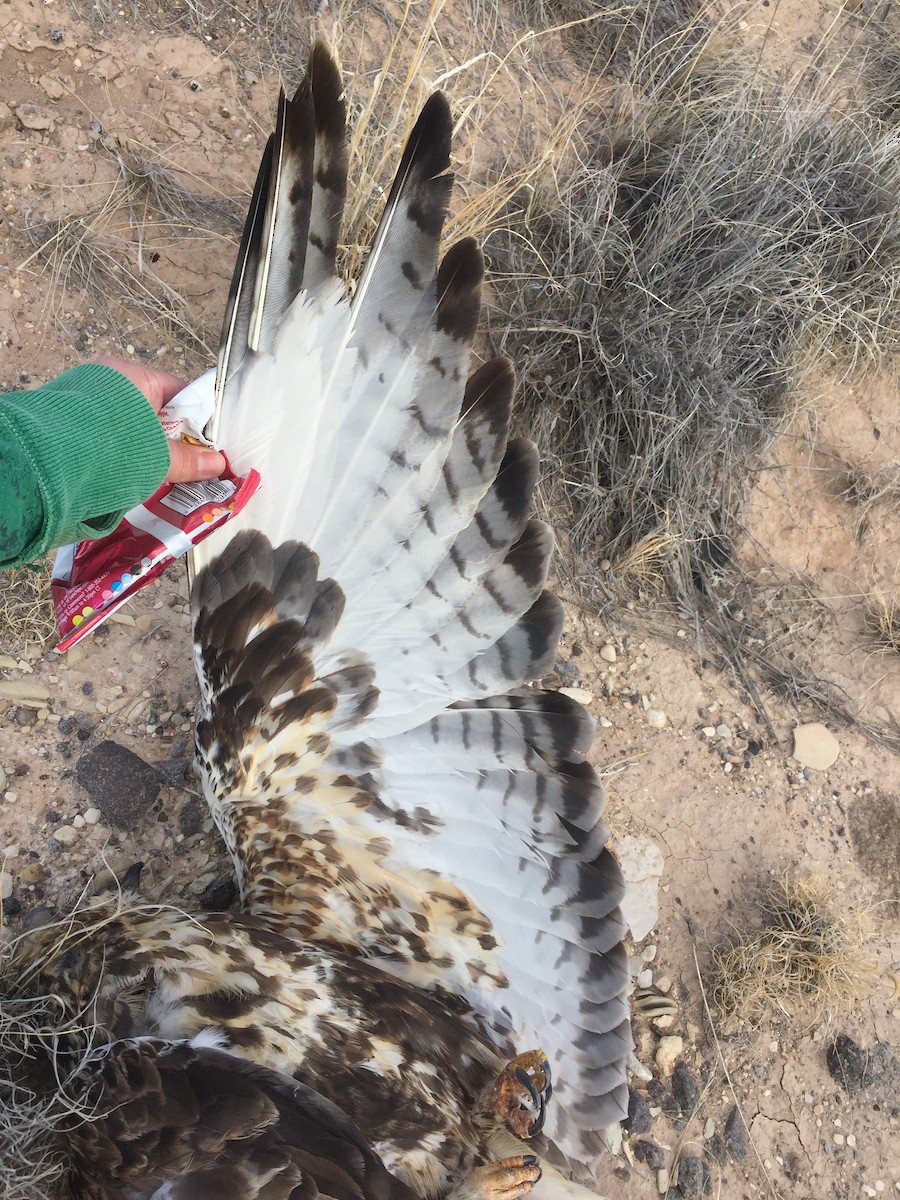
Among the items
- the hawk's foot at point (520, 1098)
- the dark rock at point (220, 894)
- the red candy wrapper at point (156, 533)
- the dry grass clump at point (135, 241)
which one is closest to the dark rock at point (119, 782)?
the dark rock at point (220, 894)

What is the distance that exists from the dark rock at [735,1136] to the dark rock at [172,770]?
1866 millimetres

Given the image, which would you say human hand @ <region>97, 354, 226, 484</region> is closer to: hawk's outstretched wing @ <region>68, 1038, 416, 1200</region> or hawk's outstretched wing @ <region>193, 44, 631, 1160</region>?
hawk's outstretched wing @ <region>193, 44, 631, 1160</region>

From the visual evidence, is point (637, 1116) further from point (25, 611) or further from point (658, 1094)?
point (25, 611)

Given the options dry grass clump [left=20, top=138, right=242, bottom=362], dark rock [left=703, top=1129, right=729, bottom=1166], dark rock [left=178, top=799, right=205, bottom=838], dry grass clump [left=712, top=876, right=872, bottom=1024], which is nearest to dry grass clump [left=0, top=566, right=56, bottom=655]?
dark rock [left=178, top=799, right=205, bottom=838]

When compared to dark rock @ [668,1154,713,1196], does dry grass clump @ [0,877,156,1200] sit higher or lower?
higher

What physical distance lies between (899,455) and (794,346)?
0.67m

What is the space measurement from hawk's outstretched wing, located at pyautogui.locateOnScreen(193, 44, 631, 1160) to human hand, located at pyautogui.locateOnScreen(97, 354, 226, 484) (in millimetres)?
68

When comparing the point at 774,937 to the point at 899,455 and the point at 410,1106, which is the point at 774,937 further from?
the point at 899,455

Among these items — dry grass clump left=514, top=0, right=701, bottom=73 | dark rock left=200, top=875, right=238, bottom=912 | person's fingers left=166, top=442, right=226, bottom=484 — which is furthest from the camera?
dry grass clump left=514, top=0, right=701, bottom=73

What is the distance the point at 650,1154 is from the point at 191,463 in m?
2.24

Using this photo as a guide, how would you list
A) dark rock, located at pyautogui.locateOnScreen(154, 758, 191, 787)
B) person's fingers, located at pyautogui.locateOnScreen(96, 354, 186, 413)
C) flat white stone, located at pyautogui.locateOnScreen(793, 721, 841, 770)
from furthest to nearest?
flat white stone, located at pyautogui.locateOnScreen(793, 721, 841, 770), dark rock, located at pyautogui.locateOnScreen(154, 758, 191, 787), person's fingers, located at pyautogui.locateOnScreen(96, 354, 186, 413)

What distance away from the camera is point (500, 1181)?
6.06 feet

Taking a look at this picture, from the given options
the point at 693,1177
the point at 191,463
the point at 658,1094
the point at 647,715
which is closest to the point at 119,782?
the point at 191,463

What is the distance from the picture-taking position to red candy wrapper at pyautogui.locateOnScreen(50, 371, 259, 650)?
1.66 meters
